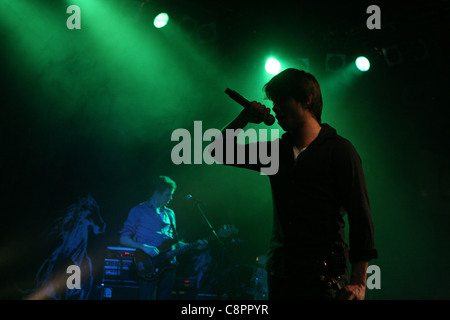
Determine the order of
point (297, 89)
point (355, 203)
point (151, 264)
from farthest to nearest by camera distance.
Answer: point (151, 264)
point (297, 89)
point (355, 203)

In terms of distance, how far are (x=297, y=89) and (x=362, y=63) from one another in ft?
17.4

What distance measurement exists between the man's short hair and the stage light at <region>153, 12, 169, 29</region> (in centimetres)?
430

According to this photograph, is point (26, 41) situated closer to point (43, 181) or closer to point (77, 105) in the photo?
point (77, 105)

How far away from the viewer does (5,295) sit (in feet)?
16.0

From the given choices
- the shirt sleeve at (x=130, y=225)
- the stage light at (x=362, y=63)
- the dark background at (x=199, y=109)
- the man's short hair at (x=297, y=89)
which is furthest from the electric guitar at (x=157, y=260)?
the stage light at (x=362, y=63)

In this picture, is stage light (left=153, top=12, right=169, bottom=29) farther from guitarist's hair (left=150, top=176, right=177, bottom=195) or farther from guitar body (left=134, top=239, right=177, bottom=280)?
guitar body (left=134, top=239, right=177, bottom=280)

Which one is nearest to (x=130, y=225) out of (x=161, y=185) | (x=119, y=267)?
(x=119, y=267)

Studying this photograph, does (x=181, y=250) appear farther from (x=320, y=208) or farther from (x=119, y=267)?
(x=320, y=208)

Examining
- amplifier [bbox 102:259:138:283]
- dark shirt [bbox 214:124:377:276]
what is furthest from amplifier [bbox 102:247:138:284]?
dark shirt [bbox 214:124:377:276]

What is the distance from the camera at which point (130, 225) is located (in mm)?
5879

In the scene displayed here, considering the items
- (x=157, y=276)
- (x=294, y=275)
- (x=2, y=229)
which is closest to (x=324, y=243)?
(x=294, y=275)

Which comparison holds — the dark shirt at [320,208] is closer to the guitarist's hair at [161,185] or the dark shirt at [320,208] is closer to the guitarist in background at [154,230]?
the guitarist in background at [154,230]

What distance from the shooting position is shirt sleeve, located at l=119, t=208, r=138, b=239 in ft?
19.1

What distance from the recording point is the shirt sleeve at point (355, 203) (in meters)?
1.70
